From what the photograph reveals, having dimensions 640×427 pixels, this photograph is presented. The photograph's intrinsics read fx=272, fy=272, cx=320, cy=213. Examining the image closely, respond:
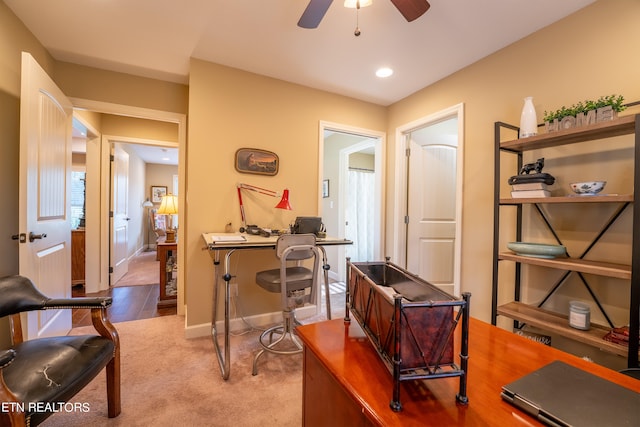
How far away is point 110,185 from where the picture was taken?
3.69m

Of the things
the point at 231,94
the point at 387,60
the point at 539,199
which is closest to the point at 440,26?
the point at 387,60

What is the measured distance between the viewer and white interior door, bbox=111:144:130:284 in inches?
152

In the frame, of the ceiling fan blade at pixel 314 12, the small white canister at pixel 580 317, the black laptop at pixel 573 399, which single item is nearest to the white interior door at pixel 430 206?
the small white canister at pixel 580 317

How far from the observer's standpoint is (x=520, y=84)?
211 cm

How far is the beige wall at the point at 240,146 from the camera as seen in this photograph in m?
Answer: 2.48

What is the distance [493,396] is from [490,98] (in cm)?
240

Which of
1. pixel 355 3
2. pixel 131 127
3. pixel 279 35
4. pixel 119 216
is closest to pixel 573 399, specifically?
pixel 355 3

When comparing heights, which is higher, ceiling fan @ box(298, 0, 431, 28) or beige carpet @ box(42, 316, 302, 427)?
ceiling fan @ box(298, 0, 431, 28)

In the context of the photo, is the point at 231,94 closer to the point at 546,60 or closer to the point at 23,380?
the point at 23,380

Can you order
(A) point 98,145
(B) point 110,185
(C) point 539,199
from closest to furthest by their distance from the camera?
(C) point 539,199 → (A) point 98,145 → (B) point 110,185

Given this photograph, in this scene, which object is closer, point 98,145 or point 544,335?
point 544,335

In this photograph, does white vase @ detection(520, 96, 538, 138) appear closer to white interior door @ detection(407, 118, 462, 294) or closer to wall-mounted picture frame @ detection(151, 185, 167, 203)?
white interior door @ detection(407, 118, 462, 294)

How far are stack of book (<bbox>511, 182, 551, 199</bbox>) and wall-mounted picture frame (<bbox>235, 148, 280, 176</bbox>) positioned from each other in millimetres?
2052

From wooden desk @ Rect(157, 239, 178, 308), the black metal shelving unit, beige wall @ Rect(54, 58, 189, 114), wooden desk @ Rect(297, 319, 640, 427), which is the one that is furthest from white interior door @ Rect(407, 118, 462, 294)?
wooden desk @ Rect(157, 239, 178, 308)
